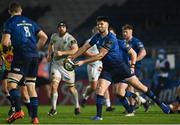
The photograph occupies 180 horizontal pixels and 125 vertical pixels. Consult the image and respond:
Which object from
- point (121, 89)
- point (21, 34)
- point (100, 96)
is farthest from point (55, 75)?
point (21, 34)

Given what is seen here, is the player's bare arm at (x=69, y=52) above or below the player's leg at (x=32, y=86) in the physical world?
above

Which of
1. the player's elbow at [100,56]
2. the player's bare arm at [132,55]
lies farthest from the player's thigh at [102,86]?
the player's bare arm at [132,55]

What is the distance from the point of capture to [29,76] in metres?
13.0

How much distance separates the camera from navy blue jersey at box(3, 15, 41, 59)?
12.8 metres

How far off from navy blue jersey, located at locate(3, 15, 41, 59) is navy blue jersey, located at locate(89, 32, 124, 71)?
151 centimetres

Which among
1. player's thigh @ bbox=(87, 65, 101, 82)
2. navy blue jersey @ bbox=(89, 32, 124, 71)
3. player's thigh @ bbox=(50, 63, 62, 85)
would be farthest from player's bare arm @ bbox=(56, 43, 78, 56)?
player's thigh @ bbox=(87, 65, 101, 82)

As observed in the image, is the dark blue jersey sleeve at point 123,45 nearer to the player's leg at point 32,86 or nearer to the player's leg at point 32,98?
the player's leg at point 32,86

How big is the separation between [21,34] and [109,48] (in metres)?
1.95

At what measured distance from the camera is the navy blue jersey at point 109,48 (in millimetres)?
13680

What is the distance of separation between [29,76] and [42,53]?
11.5m

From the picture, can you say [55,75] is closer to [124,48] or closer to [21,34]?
[124,48]

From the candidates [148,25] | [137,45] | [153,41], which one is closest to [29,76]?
[137,45]

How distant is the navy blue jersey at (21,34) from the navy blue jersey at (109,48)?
1.51 m

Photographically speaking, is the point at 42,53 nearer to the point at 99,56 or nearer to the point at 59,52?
the point at 59,52
